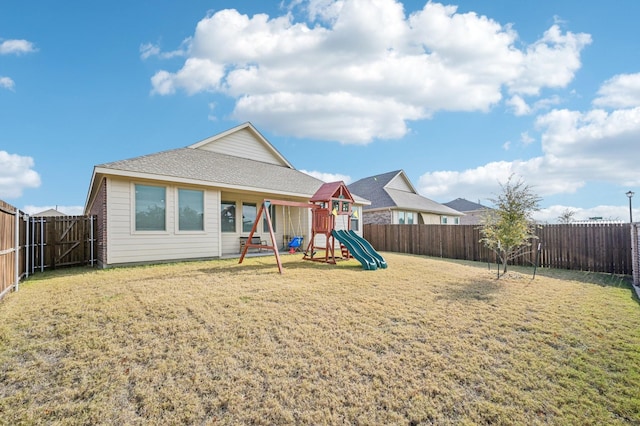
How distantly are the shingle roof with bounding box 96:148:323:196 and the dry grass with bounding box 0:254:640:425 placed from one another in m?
4.71

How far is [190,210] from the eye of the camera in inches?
412

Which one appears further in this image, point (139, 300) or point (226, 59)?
point (226, 59)

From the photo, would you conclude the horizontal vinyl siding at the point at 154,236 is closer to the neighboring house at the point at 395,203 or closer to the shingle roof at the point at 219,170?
the shingle roof at the point at 219,170

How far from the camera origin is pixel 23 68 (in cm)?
982

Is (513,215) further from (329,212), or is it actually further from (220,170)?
(220,170)

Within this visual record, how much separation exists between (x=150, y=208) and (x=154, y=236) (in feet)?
3.07

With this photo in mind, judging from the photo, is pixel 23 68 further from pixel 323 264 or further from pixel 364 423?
pixel 364 423

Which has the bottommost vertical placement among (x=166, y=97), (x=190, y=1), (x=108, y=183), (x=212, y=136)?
(x=108, y=183)

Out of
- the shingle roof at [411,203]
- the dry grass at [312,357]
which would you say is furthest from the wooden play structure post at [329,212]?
the shingle roof at [411,203]

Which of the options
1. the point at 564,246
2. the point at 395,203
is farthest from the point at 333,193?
the point at 395,203

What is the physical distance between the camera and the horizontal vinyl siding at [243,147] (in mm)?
14664

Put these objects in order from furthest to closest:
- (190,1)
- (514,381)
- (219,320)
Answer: (190,1) < (219,320) < (514,381)

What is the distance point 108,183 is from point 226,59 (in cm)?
549

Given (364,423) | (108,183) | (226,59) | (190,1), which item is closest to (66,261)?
(108,183)
